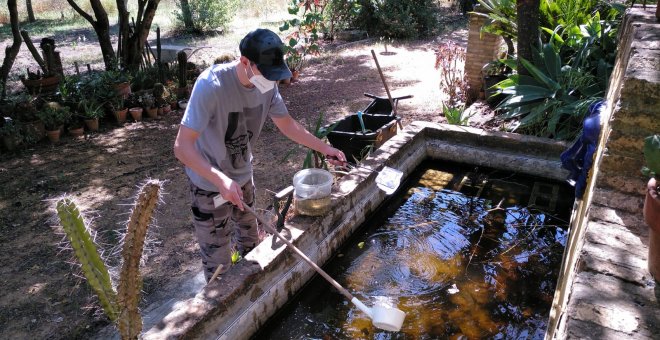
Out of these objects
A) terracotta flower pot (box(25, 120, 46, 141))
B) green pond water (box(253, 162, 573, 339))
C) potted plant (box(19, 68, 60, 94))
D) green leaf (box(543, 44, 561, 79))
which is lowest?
green pond water (box(253, 162, 573, 339))

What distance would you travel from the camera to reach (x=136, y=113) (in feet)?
23.2

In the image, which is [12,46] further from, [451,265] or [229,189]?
[451,265]

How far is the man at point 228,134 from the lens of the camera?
232 cm

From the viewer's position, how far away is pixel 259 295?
2.68 meters

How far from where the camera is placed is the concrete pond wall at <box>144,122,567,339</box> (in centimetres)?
239

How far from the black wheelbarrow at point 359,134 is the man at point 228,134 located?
148 centimetres

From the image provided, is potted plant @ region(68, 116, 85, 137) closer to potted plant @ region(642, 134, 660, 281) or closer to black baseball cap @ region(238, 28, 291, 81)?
black baseball cap @ region(238, 28, 291, 81)

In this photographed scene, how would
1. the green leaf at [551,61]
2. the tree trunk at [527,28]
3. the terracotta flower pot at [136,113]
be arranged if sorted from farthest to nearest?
the terracotta flower pot at [136,113]
the tree trunk at [527,28]
the green leaf at [551,61]

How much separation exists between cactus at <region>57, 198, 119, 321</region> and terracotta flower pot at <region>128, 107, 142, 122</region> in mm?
5206

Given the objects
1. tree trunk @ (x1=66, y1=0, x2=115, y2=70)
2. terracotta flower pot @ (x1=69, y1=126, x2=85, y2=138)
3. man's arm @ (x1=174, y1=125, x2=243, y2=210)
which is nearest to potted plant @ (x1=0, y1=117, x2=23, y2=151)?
terracotta flower pot @ (x1=69, y1=126, x2=85, y2=138)

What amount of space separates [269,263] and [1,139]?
4.83 metres

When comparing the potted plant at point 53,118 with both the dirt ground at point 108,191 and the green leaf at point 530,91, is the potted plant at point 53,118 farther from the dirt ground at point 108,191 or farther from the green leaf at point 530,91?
the green leaf at point 530,91

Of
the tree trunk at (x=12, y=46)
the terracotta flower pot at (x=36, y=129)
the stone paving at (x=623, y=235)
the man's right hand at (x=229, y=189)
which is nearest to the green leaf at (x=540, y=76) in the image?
the stone paving at (x=623, y=235)

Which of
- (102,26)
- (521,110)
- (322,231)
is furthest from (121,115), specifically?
(521,110)
